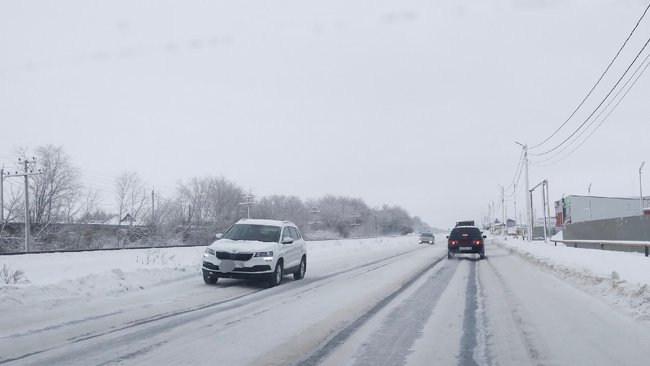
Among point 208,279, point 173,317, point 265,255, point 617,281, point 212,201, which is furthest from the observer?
point 212,201

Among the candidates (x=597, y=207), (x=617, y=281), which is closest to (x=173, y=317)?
(x=617, y=281)

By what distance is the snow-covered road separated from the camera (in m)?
6.37

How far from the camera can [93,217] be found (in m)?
57.2

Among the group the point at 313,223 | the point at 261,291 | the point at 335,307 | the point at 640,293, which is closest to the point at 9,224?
the point at 261,291

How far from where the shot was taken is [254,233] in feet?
51.5

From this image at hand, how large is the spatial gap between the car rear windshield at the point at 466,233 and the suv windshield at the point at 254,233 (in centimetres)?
1737

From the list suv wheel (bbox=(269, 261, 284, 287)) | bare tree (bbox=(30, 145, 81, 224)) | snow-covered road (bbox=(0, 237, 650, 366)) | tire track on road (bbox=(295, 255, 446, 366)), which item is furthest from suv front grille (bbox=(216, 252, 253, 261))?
bare tree (bbox=(30, 145, 81, 224))

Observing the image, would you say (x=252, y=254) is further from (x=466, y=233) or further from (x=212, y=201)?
(x=212, y=201)

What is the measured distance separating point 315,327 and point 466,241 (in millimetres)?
23619

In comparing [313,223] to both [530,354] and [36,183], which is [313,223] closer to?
[36,183]

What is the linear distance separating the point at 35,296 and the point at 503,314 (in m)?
8.87

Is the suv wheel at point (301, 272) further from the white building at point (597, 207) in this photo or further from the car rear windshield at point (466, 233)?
the white building at point (597, 207)

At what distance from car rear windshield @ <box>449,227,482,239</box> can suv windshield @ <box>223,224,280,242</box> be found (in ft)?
57.0

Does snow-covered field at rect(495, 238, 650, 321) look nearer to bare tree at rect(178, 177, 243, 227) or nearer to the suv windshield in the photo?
the suv windshield
